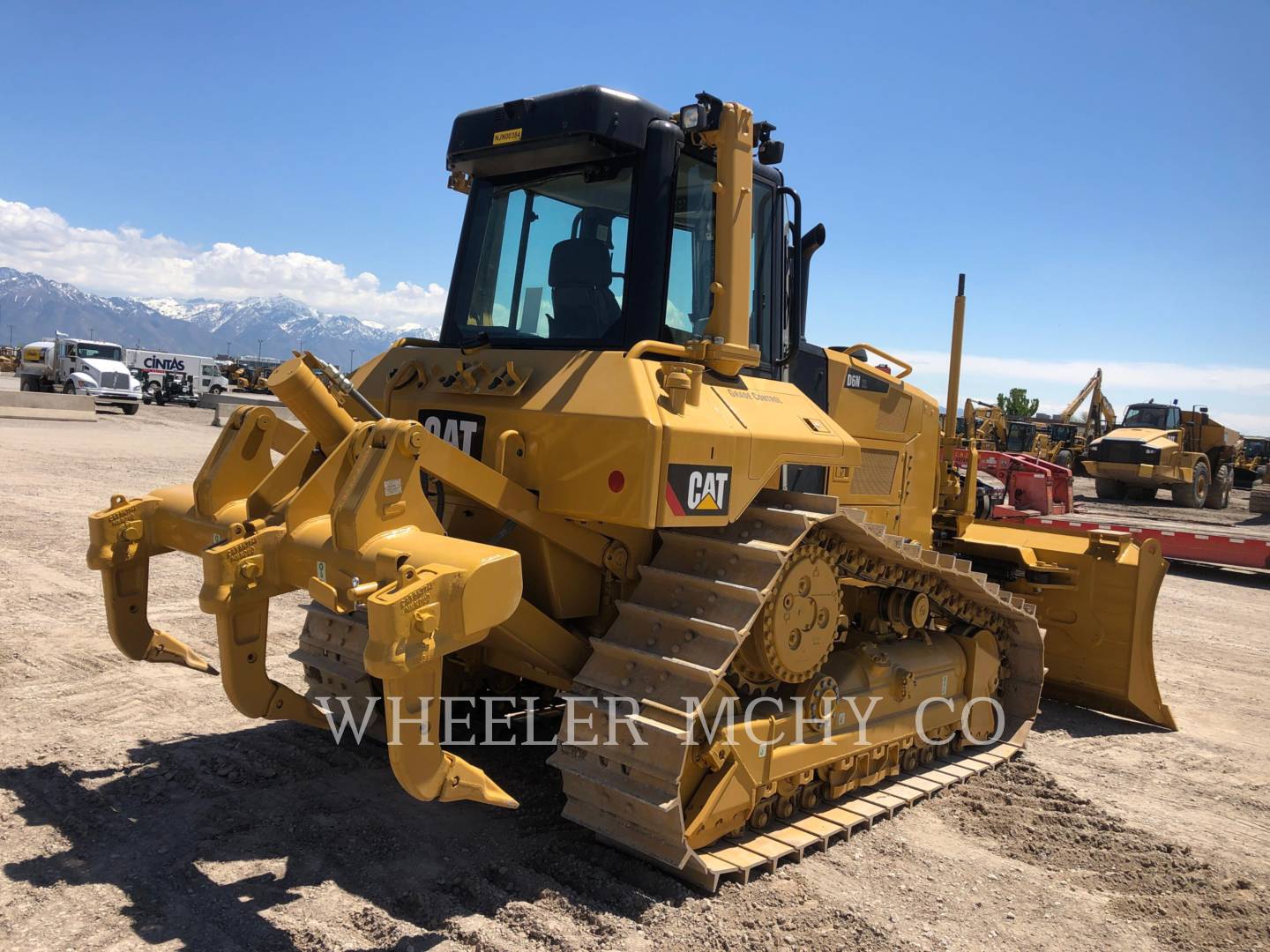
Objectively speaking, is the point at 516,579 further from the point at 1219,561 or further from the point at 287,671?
the point at 1219,561

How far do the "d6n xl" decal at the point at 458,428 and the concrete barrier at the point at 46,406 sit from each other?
991 inches

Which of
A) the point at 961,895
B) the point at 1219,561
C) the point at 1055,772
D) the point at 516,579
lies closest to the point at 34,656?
the point at 516,579

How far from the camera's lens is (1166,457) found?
26.9m

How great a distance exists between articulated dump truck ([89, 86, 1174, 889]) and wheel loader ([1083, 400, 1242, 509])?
79.2 feet

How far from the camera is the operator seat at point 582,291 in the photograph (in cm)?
467

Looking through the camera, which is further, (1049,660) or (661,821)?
(1049,660)

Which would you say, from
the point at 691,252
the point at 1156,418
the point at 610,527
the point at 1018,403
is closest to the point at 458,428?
the point at 610,527

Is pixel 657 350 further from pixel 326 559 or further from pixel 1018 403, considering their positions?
pixel 1018 403

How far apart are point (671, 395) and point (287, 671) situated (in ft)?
13.5

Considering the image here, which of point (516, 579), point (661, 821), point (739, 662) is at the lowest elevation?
point (661, 821)

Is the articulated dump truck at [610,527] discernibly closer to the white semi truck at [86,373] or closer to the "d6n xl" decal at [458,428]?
the "d6n xl" decal at [458,428]

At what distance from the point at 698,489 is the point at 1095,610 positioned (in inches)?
181

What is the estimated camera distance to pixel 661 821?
3758 millimetres

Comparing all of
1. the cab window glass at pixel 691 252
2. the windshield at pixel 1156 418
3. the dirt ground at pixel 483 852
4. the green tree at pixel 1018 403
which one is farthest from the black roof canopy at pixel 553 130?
the green tree at pixel 1018 403
